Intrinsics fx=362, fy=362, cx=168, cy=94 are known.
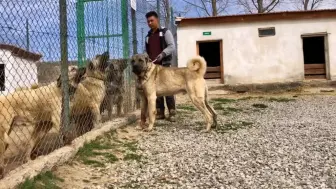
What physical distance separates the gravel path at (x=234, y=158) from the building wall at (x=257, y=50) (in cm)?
767

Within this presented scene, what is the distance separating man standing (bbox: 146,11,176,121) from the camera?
649cm

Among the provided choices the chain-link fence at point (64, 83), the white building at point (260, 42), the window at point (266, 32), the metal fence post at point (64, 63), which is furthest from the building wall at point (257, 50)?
the metal fence post at point (64, 63)

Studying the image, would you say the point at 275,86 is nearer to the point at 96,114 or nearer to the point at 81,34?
the point at 96,114

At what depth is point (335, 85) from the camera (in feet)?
44.8

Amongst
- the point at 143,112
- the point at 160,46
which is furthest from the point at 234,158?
the point at 160,46

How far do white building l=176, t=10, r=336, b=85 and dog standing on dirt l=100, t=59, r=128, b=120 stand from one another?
7566 mm

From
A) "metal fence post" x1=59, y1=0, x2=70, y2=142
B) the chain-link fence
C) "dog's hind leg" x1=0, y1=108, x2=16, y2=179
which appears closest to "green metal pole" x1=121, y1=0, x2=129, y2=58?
the chain-link fence

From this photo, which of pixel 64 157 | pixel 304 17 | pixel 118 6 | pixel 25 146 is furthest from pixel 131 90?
pixel 304 17

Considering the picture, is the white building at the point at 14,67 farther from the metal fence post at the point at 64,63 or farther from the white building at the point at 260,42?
the white building at the point at 260,42

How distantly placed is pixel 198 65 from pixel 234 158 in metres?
2.32

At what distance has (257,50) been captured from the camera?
14.2 m

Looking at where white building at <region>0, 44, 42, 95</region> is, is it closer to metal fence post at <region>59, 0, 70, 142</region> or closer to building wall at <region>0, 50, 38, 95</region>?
building wall at <region>0, 50, 38, 95</region>

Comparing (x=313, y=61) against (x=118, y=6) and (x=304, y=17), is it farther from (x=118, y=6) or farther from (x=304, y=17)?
(x=118, y=6)

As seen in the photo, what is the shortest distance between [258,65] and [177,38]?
132 inches
